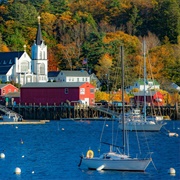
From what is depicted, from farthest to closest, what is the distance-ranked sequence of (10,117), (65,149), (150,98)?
(150,98), (10,117), (65,149)

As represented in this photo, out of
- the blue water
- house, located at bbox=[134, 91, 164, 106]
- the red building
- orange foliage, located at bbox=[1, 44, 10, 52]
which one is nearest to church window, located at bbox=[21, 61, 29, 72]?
the red building

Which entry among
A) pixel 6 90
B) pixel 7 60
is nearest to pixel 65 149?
pixel 6 90

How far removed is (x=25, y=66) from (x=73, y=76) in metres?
7.62

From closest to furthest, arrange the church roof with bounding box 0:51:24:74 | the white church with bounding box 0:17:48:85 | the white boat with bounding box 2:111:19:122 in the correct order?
the white boat with bounding box 2:111:19:122, the white church with bounding box 0:17:48:85, the church roof with bounding box 0:51:24:74

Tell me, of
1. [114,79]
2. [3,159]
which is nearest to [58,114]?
[114,79]

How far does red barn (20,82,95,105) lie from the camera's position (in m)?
109

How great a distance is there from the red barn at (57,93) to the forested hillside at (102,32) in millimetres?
11443

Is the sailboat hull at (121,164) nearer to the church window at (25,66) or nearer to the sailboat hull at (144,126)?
the sailboat hull at (144,126)

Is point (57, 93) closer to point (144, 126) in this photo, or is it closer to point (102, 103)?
point (102, 103)

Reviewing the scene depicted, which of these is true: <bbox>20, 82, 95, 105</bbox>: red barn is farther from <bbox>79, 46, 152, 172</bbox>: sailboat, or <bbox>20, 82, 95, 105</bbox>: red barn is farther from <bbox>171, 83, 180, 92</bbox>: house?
<bbox>79, 46, 152, 172</bbox>: sailboat

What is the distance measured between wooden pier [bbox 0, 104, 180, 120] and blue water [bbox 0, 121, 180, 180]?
24.3 ft

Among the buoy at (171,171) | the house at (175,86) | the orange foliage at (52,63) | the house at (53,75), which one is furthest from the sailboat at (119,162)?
the orange foliage at (52,63)

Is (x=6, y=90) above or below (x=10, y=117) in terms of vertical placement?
above

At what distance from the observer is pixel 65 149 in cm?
6612
